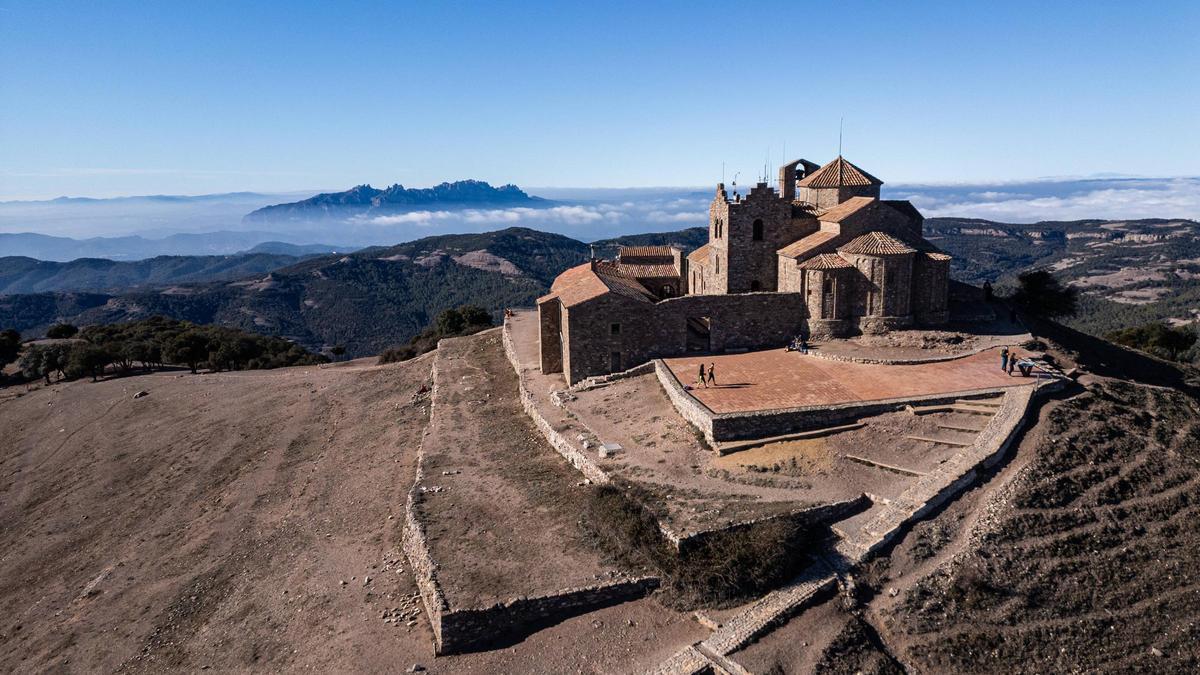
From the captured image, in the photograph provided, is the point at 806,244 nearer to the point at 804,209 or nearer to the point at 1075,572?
the point at 804,209

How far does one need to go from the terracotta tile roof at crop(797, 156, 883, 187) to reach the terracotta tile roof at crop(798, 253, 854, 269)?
5632mm

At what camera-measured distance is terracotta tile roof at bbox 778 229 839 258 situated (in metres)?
28.1

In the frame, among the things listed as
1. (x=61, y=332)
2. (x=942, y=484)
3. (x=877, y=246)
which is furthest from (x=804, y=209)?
(x=61, y=332)

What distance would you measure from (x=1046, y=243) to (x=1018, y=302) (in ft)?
486

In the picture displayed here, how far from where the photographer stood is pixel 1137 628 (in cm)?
1449

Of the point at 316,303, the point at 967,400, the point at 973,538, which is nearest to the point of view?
the point at 973,538

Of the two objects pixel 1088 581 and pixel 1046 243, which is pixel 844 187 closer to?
pixel 1088 581

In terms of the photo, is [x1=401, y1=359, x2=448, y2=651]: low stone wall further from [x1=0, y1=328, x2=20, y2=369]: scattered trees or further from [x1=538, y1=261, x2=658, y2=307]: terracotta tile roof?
[x1=0, y1=328, x2=20, y2=369]: scattered trees

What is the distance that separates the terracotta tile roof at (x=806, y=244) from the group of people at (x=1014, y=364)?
8188 millimetres

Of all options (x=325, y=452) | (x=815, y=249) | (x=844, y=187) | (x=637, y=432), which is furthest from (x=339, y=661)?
(x=844, y=187)

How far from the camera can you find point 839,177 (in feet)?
103

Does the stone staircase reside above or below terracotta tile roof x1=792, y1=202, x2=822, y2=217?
below

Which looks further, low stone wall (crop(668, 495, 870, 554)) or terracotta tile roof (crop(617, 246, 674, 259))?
terracotta tile roof (crop(617, 246, 674, 259))

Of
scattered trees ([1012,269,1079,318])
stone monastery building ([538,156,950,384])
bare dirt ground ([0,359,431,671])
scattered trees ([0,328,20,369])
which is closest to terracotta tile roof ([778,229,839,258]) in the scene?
stone monastery building ([538,156,950,384])
